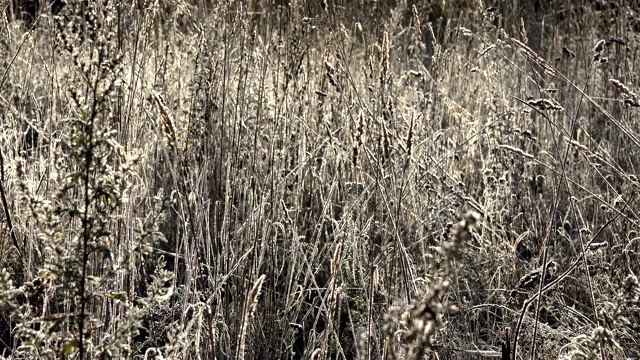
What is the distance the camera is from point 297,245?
224cm

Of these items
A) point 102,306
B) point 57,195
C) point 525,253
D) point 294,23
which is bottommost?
point 525,253

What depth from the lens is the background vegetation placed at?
1327 mm

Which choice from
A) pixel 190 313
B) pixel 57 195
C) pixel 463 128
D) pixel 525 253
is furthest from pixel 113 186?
pixel 463 128

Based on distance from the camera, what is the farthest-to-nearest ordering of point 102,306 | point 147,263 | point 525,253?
point 525,253, point 147,263, point 102,306

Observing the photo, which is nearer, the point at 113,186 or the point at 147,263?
the point at 113,186

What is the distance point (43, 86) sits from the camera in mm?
4074

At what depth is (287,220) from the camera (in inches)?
99.8

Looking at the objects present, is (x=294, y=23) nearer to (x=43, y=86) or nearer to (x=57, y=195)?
(x=57, y=195)

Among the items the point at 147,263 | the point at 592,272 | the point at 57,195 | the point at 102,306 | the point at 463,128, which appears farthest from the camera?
the point at 463,128

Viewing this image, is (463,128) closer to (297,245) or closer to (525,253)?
(525,253)

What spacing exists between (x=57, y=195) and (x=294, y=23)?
4.83 feet

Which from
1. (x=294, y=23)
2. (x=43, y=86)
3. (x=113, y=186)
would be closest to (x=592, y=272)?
(x=294, y=23)

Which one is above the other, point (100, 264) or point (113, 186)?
point (113, 186)

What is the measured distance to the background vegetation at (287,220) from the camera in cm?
133
